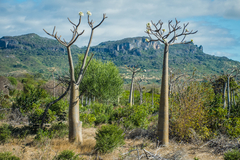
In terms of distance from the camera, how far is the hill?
106 m

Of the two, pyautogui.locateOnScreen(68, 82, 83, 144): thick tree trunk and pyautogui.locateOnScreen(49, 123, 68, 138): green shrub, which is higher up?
pyautogui.locateOnScreen(68, 82, 83, 144): thick tree trunk

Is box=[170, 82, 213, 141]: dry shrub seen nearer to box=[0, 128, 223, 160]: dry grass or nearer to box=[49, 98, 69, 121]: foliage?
box=[0, 128, 223, 160]: dry grass

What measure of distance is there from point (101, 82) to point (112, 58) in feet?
375

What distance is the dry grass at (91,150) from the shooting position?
15.7ft

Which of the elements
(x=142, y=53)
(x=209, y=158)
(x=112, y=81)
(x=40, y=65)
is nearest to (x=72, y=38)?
(x=209, y=158)

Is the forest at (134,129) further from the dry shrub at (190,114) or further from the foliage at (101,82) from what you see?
the foliage at (101,82)

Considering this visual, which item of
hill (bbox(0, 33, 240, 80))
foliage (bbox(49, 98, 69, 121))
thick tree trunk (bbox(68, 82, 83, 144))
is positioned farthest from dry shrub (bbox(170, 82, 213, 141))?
→ hill (bbox(0, 33, 240, 80))

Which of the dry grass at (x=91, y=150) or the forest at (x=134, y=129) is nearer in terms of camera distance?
the dry grass at (x=91, y=150)

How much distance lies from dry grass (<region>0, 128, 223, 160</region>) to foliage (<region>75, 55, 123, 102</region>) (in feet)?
43.7

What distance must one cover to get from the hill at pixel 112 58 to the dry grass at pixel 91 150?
84.7 metres

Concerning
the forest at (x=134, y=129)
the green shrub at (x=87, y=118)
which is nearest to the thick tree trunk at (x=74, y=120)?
the forest at (x=134, y=129)

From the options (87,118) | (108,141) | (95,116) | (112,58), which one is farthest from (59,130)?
(112,58)

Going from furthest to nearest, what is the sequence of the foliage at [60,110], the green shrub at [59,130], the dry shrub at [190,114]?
the foliage at [60,110] → the dry shrub at [190,114] → the green shrub at [59,130]

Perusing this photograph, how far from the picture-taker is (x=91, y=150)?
543cm
